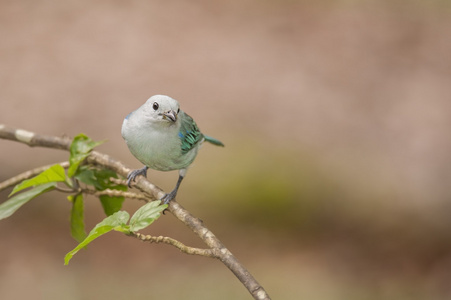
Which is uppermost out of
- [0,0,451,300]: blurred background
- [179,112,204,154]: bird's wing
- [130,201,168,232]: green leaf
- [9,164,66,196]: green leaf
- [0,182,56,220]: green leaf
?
[0,0,451,300]: blurred background

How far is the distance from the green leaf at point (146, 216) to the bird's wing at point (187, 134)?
45 centimetres

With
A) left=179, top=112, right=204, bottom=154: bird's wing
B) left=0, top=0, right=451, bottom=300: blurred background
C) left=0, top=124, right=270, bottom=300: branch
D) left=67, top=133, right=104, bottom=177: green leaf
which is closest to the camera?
left=0, top=124, right=270, bottom=300: branch

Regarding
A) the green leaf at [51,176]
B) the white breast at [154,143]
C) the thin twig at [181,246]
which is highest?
the white breast at [154,143]

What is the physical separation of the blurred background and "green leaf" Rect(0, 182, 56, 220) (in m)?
2.70

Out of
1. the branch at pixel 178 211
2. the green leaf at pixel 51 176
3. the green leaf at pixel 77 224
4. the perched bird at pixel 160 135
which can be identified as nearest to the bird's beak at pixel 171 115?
the perched bird at pixel 160 135

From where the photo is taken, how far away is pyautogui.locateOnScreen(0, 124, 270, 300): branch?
137cm

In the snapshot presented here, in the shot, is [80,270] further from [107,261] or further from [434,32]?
[434,32]

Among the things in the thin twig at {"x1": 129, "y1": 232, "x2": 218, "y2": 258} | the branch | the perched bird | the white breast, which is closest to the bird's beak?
the perched bird

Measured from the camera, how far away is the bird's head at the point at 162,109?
1.66 metres

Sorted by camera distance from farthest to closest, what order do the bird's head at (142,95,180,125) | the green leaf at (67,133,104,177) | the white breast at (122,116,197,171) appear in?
1. the green leaf at (67,133,104,177)
2. the white breast at (122,116,197,171)
3. the bird's head at (142,95,180,125)

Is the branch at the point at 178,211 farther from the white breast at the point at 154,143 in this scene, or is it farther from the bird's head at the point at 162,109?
the bird's head at the point at 162,109

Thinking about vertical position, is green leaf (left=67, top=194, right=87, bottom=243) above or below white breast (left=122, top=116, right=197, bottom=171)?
below

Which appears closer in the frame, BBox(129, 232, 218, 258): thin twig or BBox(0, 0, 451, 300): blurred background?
BBox(129, 232, 218, 258): thin twig

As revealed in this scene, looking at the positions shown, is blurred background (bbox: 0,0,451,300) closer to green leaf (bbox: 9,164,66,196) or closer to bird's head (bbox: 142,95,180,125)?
green leaf (bbox: 9,164,66,196)
